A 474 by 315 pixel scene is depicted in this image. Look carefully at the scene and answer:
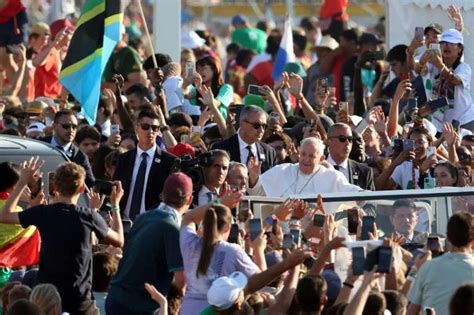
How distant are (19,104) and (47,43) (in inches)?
79.2

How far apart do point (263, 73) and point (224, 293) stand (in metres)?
14.6

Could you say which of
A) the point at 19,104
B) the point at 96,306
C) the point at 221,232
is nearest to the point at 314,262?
the point at 221,232

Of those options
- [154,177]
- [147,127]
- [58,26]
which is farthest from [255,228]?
[58,26]

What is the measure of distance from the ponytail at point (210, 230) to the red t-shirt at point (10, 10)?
39.8 feet

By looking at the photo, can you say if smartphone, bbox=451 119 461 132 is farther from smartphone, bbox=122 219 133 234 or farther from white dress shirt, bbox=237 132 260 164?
smartphone, bbox=122 219 133 234

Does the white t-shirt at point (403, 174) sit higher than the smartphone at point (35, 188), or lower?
higher

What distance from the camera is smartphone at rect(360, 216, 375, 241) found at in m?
12.3

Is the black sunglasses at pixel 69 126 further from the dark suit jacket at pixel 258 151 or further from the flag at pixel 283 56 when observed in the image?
the flag at pixel 283 56

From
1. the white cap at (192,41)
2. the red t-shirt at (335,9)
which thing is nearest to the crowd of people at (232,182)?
the white cap at (192,41)

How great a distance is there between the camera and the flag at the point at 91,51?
18672 mm

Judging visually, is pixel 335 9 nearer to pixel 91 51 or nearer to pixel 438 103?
pixel 91 51

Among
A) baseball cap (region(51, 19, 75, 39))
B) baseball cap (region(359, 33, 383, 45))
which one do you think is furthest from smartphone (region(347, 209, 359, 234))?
baseball cap (region(51, 19, 75, 39))

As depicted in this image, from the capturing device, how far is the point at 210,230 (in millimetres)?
12352

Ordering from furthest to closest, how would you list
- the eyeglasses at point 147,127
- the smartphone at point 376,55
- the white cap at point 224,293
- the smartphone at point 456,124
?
the smartphone at point 376,55
the smartphone at point 456,124
the eyeglasses at point 147,127
the white cap at point 224,293
